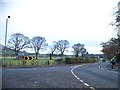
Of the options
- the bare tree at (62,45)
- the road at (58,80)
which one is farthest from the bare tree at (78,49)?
the road at (58,80)

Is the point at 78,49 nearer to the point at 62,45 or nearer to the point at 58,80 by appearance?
the point at 62,45

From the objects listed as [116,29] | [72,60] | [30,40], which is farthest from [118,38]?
[30,40]

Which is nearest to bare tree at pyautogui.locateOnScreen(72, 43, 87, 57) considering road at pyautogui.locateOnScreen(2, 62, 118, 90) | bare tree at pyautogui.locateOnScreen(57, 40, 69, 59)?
bare tree at pyautogui.locateOnScreen(57, 40, 69, 59)

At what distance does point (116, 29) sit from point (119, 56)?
34.1 ft

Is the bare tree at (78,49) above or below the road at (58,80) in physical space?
above

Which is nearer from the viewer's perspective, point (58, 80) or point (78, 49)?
point (58, 80)

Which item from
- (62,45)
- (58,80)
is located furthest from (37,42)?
(58,80)

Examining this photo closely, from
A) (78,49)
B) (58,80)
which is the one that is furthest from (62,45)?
(58,80)

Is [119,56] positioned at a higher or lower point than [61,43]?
lower

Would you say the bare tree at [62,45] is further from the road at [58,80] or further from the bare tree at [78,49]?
the road at [58,80]

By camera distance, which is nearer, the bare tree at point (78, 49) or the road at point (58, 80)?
the road at point (58, 80)

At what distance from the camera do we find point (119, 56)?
45688 mm

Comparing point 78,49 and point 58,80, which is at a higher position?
point 78,49

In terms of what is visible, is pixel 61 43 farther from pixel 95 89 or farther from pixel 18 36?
pixel 95 89
